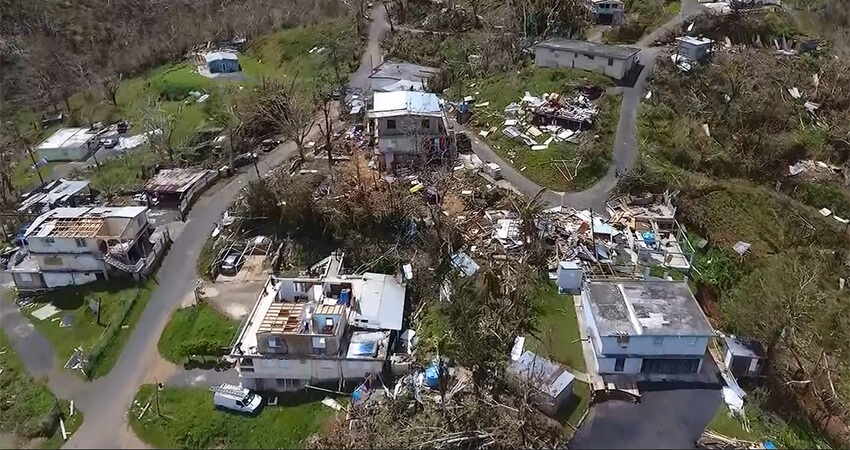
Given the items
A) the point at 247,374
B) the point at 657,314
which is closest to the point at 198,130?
the point at 247,374

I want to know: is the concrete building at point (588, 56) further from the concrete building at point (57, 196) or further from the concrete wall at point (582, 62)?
the concrete building at point (57, 196)

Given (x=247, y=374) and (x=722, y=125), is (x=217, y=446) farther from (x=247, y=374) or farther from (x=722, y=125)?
(x=722, y=125)

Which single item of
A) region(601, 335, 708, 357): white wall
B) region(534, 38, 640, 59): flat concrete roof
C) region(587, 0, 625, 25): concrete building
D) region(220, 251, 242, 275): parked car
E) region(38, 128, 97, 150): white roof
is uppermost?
region(587, 0, 625, 25): concrete building

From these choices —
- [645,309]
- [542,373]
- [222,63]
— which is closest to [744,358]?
[645,309]

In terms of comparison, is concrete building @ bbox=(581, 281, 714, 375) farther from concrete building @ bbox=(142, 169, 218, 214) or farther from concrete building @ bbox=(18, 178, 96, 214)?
concrete building @ bbox=(18, 178, 96, 214)

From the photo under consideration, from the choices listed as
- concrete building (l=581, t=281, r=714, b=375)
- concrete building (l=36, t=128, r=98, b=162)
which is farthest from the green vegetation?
concrete building (l=36, t=128, r=98, b=162)

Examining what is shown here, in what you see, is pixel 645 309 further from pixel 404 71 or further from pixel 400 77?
pixel 404 71
